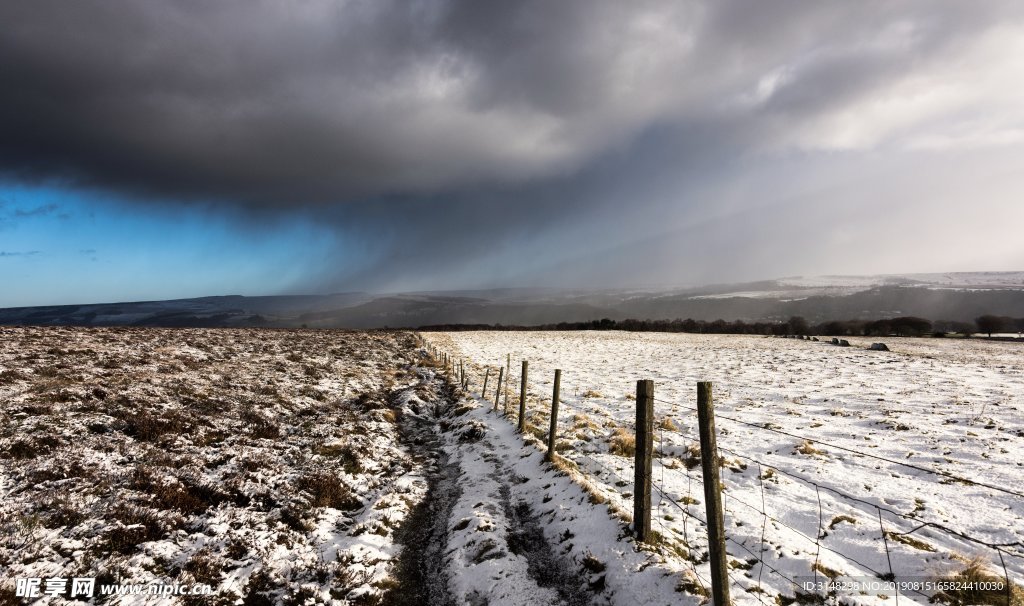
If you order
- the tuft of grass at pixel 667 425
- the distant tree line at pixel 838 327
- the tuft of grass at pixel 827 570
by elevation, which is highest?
the tuft of grass at pixel 827 570

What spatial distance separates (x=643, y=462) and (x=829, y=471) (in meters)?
5.76

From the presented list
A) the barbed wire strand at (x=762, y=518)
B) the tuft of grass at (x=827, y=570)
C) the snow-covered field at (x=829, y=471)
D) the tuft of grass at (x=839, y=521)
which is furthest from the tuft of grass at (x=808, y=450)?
the tuft of grass at (x=827, y=570)

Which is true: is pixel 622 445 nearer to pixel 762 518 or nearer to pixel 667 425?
pixel 667 425

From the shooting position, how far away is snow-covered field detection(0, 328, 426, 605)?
5966 mm

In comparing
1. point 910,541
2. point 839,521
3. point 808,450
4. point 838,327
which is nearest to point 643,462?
point 839,521

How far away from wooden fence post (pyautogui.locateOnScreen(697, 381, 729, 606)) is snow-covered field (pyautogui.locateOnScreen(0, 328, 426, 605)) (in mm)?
4840

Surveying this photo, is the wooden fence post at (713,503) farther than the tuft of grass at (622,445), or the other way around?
the tuft of grass at (622,445)

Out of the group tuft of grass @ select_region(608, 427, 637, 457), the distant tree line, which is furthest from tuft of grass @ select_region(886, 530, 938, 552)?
the distant tree line

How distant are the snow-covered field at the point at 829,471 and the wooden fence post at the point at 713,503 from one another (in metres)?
0.46

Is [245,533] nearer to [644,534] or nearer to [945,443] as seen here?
[644,534]

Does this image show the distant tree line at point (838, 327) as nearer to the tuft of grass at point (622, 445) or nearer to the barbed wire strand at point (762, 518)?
the tuft of grass at point (622, 445)

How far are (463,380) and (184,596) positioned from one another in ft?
50.6

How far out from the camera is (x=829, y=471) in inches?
346

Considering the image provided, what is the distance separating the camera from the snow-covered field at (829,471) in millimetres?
5645
